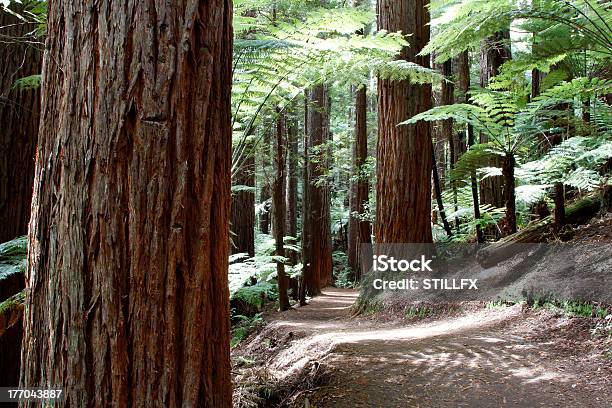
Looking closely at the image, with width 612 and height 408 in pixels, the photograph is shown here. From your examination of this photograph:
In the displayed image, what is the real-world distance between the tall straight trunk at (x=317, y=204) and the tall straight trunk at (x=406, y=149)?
4016 mm

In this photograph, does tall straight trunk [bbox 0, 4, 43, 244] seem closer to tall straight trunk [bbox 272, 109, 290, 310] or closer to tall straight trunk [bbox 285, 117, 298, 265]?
tall straight trunk [bbox 272, 109, 290, 310]

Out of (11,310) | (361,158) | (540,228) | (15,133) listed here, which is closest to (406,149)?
(540,228)

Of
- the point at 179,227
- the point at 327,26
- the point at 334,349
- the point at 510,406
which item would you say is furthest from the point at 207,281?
the point at 327,26

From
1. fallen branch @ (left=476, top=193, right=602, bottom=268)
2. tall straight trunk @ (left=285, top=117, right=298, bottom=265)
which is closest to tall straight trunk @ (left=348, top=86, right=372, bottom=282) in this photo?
tall straight trunk @ (left=285, top=117, right=298, bottom=265)

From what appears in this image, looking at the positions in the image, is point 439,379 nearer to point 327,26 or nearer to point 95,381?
point 95,381

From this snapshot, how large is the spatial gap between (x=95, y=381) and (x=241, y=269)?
4991 mm

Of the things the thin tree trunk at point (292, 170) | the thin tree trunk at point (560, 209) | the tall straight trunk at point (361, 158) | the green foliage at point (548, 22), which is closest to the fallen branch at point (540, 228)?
the thin tree trunk at point (560, 209)

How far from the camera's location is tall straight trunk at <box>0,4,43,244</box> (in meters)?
4.71

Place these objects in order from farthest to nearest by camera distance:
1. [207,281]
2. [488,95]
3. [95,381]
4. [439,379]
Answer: [488,95], [439,379], [207,281], [95,381]

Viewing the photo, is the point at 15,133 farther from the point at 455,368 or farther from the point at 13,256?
the point at 455,368

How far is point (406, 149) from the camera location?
6988 mm

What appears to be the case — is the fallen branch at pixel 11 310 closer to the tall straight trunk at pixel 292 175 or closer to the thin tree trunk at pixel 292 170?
the thin tree trunk at pixel 292 170

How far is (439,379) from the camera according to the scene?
11.9ft

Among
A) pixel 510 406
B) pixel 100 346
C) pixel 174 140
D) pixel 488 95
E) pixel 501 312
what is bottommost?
pixel 510 406
